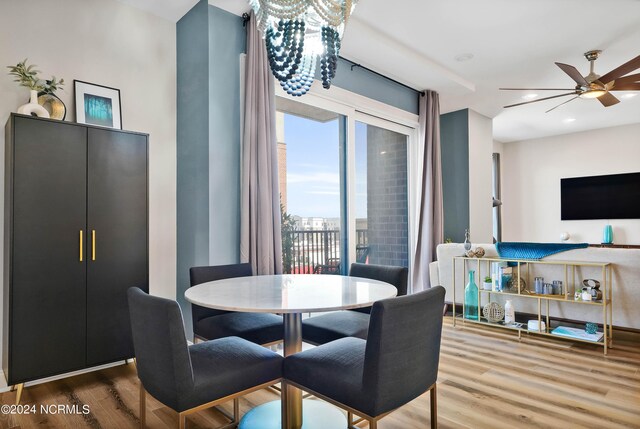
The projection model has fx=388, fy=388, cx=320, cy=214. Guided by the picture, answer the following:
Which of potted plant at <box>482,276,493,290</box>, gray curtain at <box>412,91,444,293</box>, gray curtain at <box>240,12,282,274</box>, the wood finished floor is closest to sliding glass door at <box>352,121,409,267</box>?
gray curtain at <box>412,91,444,293</box>

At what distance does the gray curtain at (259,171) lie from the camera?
2926mm

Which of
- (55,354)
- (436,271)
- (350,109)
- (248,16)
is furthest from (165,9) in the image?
(436,271)

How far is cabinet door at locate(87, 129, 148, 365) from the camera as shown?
99.9 inches

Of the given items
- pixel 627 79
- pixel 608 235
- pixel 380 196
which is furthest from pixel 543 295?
pixel 608 235

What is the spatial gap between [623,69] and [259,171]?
3411 mm

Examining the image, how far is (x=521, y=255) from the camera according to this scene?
3.60 meters

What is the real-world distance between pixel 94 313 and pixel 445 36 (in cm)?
365

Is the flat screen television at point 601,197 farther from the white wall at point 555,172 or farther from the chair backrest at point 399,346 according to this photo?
the chair backrest at point 399,346

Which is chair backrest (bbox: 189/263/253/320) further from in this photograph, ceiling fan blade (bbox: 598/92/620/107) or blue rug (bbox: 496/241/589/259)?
ceiling fan blade (bbox: 598/92/620/107)

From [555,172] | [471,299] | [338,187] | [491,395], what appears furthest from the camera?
[555,172]

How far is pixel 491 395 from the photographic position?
7.68 feet

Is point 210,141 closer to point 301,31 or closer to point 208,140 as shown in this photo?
point 208,140

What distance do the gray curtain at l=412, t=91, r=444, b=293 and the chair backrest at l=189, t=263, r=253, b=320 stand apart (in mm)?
2933

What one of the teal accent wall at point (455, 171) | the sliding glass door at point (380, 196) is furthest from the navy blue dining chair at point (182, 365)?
the teal accent wall at point (455, 171)
